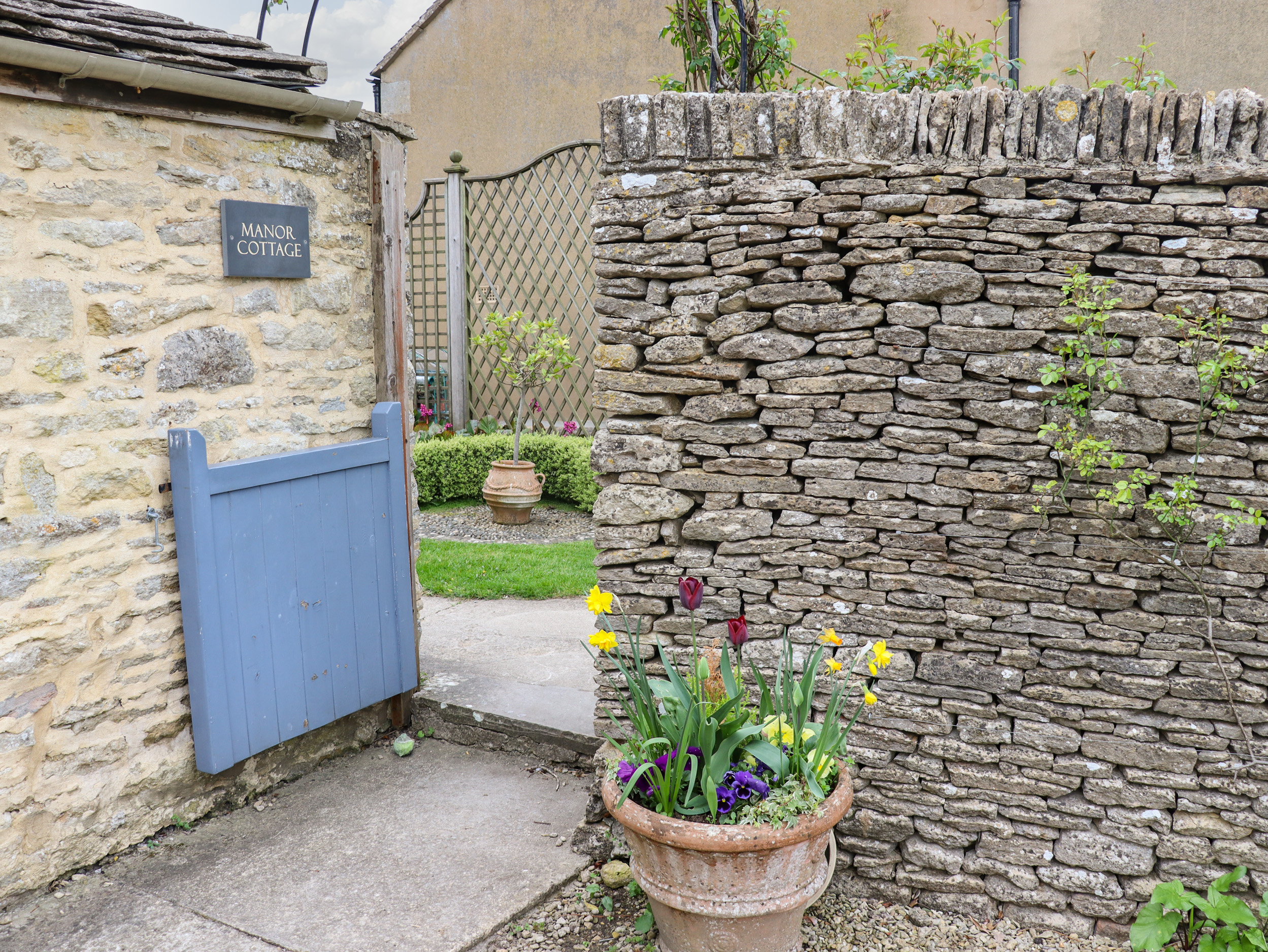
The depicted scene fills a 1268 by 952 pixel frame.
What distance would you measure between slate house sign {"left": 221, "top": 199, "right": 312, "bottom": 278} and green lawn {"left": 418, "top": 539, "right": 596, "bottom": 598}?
2.67 meters

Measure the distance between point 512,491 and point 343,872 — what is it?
15.7 ft

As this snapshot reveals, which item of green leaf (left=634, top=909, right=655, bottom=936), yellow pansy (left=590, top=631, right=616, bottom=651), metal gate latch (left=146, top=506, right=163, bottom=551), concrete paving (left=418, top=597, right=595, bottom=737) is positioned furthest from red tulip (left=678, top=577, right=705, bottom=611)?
metal gate latch (left=146, top=506, right=163, bottom=551)

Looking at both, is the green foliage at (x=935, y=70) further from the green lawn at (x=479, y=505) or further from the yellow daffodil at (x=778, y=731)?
the green lawn at (x=479, y=505)

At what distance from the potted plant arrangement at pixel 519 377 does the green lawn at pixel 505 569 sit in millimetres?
627

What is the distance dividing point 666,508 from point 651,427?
0.89 feet

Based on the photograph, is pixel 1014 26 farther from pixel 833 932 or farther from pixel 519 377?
pixel 833 932

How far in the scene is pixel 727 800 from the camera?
237cm

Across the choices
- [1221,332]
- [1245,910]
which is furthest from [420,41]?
[1245,910]

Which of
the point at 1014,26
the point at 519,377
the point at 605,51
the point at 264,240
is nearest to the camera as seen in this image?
the point at 264,240

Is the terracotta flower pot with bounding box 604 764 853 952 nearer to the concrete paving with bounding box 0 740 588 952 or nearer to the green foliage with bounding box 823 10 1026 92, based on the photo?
the concrete paving with bounding box 0 740 588 952

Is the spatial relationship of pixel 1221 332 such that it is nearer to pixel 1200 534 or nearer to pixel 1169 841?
pixel 1200 534

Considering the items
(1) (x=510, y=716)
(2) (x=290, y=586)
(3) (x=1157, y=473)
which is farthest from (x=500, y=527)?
(3) (x=1157, y=473)

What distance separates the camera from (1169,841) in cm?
266

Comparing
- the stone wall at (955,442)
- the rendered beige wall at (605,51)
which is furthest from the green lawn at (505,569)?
the rendered beige wall at (605,51)
